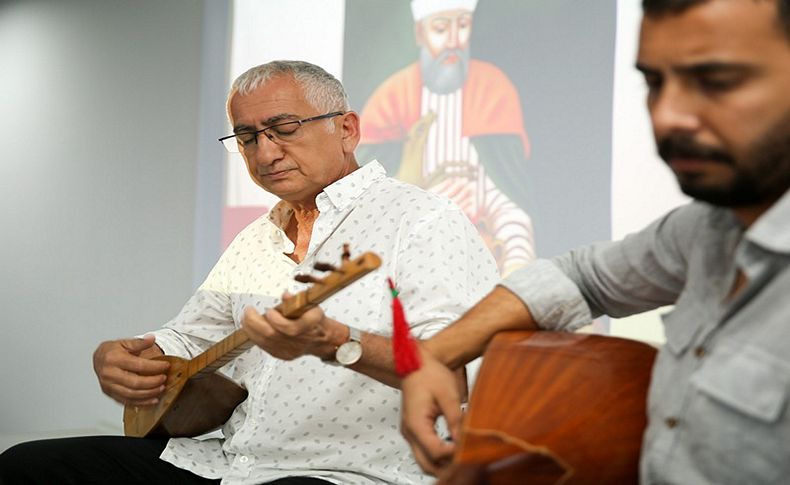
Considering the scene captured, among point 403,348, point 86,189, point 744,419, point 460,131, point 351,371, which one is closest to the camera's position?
point 744,419

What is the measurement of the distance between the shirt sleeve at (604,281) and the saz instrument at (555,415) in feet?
0.31

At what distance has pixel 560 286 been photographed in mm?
1278

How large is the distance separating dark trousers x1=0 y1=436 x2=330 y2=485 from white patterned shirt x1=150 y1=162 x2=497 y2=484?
0.03 m

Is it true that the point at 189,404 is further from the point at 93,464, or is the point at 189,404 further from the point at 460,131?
the point at 460,131

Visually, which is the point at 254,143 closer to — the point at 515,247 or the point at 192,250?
the point at 515,247

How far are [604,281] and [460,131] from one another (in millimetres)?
1852

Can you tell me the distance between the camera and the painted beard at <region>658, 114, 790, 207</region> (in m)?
0.91

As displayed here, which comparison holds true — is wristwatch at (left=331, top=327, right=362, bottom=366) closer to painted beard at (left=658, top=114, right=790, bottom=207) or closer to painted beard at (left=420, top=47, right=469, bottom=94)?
painted beard at (left=658, top=114, right=790, bottom=207)

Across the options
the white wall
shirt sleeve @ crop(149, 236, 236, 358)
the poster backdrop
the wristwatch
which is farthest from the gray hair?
the white wall


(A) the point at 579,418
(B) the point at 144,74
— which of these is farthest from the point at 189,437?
(B) the point at 144,74

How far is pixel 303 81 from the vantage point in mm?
2109

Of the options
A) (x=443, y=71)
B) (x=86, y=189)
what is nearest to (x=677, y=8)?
(x=443, y=71)

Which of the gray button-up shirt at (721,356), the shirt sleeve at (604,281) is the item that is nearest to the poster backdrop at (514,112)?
the shirt sleeve at (604,281)

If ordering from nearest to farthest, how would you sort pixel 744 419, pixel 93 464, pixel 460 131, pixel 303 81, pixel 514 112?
pixel 744 419, pixel 93 464, pixel 303 81, pixel 514 112, pixel 460 131
